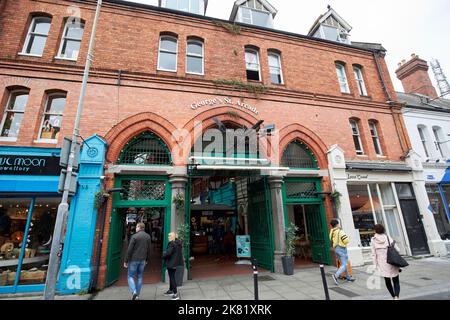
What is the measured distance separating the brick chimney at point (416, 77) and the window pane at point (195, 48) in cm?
1615

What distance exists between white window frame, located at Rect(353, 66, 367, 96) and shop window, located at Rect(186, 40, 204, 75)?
890 centimetres

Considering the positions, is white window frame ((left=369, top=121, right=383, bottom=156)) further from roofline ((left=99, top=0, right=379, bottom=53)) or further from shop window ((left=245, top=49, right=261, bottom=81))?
shop window ((left=245, top=49, right=261, bottom=81))

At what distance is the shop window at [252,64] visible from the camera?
10915mm

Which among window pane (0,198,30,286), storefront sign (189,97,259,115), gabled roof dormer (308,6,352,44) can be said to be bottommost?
window pane (0,198,30,286)

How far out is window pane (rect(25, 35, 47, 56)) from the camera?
→ 8522 mm

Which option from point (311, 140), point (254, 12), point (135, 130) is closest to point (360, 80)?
point (311, 140)

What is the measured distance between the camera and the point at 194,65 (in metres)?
10.1

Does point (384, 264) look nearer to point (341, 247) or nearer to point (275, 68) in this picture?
point (341, 247)

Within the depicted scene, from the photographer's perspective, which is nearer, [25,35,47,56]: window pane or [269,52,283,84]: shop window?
[25,35,47,56]: window pane

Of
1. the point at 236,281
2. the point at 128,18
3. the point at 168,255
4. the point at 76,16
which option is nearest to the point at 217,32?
the point at 128,18

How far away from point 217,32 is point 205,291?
10.9 metres

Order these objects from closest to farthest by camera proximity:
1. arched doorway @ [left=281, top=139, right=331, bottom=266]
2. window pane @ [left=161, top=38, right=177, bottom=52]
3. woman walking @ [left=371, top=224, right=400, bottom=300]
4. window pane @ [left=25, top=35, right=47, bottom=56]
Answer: woman walking @ [left=371, top=224, right=400, bottom=300] < window pane @ [left=25, top=35, right=47, bottom=56] < arched doorway @ [left=281, top=139, right=331, bottom=266] < window pane @ [left=161, top=38, right=177, bottom=52]

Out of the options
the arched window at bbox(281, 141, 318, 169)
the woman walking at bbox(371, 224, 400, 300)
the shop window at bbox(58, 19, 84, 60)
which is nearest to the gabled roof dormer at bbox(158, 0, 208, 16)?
the shop window at bbox(58, 19, 84, 60)
